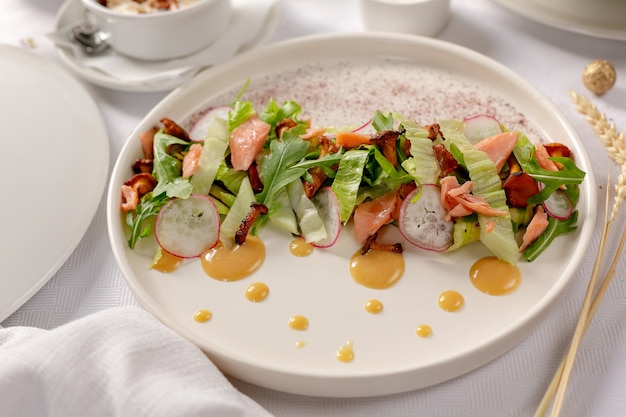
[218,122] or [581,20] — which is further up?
[581,20]

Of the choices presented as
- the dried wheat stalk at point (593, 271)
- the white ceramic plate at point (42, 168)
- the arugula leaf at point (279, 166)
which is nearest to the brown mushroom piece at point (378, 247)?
the arugula leaf at point (279, 166)

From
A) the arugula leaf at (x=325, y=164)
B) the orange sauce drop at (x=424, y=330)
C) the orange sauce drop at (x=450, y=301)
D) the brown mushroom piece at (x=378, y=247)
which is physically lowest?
the orange sauce drop at (x=424, y=330)

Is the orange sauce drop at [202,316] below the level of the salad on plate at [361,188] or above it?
below

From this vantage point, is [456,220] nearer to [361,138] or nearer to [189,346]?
[361,138]

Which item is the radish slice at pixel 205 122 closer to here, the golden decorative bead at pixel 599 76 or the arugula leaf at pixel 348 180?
the arugula leaf at pixel 348 180

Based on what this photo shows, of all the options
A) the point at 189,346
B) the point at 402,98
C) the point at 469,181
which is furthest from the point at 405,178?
the point at 189,346

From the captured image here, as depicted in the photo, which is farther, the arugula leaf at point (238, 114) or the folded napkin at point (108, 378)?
the arugula leaf at point (238, 114)
